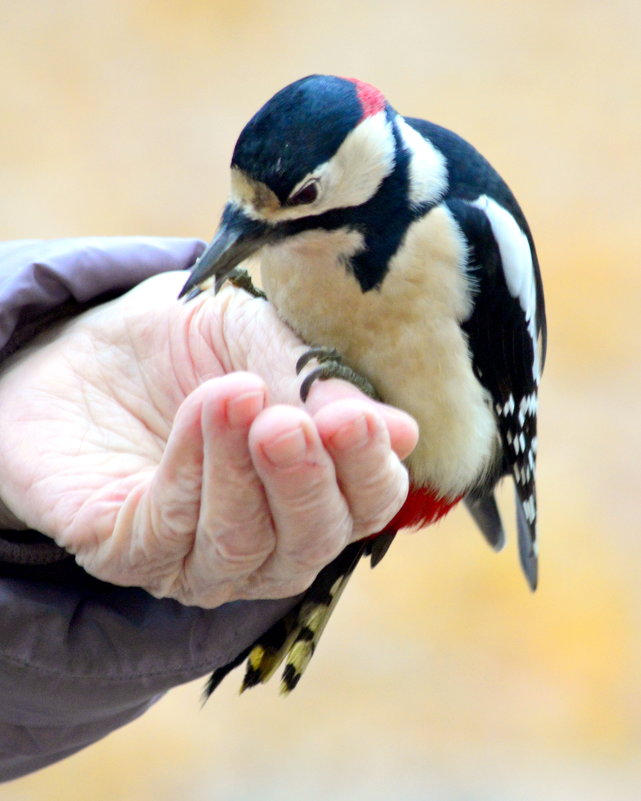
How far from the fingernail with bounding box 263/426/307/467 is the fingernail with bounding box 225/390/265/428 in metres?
0.02

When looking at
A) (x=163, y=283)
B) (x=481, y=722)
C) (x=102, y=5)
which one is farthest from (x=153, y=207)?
(x=163, y=283)

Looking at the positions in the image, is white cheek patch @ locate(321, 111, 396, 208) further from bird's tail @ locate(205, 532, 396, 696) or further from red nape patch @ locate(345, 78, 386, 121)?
bird's tail @ locate(205, 532, 396, 696)

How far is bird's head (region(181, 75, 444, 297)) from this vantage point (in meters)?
0.97

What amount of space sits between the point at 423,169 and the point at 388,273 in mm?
139

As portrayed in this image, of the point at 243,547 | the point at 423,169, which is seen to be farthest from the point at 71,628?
the point at 423,169

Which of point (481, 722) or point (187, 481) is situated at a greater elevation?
point (187, 481)

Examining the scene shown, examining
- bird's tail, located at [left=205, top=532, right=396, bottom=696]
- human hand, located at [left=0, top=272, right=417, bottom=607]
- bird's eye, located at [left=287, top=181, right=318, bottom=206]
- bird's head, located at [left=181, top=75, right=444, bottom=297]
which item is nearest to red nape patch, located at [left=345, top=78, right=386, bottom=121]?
bird's head, located at [left=181, top=75, right=444, bottom=297]

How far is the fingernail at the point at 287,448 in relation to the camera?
2.43 ft

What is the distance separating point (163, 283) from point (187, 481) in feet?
1.44

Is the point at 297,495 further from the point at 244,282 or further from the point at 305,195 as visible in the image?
the point at 244,282

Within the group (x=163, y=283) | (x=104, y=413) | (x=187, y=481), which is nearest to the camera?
(x=187, y=481)

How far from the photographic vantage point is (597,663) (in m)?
2.80

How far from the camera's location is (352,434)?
772 millimetres

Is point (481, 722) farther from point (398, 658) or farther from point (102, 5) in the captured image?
point (102, 5)
